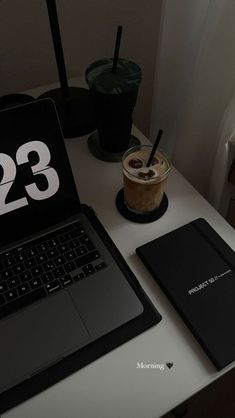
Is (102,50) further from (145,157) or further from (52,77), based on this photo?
(145,157)

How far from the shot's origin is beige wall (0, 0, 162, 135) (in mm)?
808

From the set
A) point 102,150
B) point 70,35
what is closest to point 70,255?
point 102,150

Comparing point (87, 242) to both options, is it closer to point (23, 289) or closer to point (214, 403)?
point (23, 289)

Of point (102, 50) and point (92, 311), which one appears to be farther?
point (102, 50)

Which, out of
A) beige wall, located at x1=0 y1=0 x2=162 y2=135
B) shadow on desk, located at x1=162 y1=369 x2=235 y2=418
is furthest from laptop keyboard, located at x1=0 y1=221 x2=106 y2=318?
shadow on desk, located at x1=162 y1=369 x2=235 y2=418

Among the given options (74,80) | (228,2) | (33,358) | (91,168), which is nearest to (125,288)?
(33,358)

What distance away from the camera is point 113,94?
627mm

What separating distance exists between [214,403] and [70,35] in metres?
1.06

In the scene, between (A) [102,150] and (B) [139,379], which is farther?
(A) [102,150]

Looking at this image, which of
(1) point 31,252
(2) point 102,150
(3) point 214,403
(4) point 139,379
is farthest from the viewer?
(3) point 214,403

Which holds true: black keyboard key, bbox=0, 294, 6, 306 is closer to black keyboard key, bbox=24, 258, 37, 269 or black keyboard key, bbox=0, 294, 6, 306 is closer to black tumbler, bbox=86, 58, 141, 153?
black keyboard key, bbox=24, 258, 37, 269

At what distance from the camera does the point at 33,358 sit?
473 millimetres

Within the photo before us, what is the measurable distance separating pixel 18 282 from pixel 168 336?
235 millimetres

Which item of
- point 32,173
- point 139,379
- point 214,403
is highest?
point 32,173
